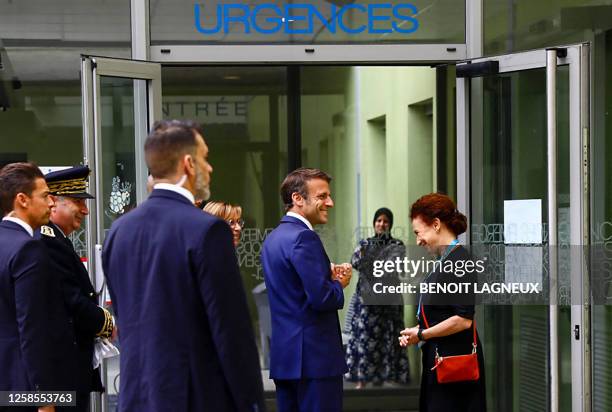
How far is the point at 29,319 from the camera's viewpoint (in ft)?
13.9

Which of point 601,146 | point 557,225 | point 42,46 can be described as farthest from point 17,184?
point 601,146

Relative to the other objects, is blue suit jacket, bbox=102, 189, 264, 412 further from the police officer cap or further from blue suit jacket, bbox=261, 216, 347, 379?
the police officer cap

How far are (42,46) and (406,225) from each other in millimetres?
3403

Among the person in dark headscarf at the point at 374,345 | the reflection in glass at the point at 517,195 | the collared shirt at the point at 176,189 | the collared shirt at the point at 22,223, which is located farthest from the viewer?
the person in dark headscarf at the point at 374,345

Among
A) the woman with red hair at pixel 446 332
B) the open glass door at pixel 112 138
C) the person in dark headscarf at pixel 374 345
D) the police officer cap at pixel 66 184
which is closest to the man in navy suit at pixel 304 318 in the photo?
the woman with red hair at pixel 446 332

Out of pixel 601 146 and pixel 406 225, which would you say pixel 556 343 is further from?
pixel 406 225

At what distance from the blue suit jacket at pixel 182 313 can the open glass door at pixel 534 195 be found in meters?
3.30

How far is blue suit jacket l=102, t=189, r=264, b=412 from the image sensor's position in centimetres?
316

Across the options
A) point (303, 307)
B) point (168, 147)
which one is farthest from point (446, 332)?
point (168, 147)

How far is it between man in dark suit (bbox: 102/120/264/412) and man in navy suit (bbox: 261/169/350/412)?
1700 millimetres

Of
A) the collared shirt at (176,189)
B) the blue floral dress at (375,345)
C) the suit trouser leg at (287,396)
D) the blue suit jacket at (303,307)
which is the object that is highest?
the collared shirt at (176,189)

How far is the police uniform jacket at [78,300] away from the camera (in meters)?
4.68

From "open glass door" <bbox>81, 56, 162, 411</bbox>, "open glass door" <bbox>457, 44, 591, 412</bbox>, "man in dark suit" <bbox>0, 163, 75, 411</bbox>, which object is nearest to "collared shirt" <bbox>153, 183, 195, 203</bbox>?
"man in dark suit" <bbox>0, 163, 75, 411</bbox>

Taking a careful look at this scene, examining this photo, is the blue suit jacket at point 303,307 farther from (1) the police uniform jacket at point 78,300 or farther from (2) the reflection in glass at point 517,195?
(2) the reflection in glass at point 517,195
